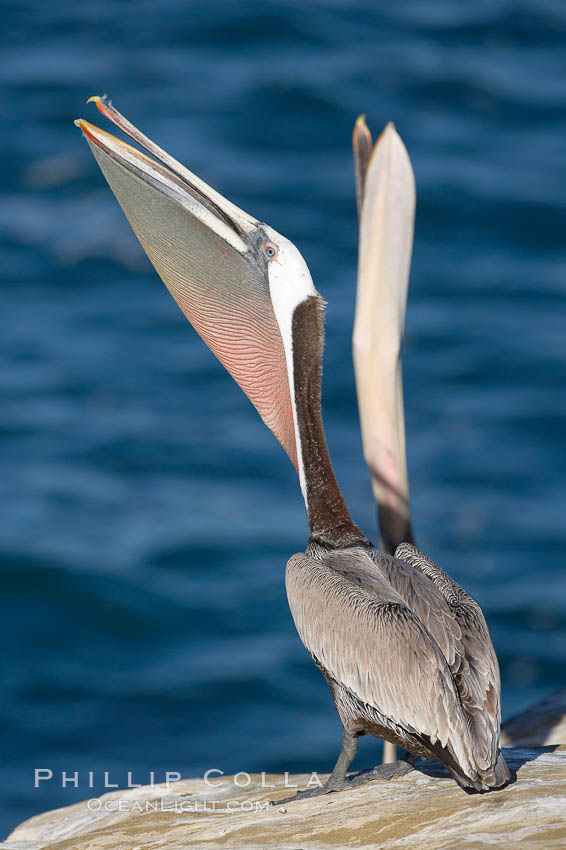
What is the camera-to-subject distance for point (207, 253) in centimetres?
429

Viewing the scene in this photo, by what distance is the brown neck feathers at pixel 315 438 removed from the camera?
423 centimetres

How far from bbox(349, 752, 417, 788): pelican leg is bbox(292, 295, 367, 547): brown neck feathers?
2.55ft

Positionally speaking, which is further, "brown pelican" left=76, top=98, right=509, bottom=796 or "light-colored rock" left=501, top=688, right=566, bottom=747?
"light-colored rock" left=501, top=688, right=566, bottom=747

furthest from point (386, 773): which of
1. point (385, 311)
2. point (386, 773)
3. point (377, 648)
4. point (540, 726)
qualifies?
point (385, 311)

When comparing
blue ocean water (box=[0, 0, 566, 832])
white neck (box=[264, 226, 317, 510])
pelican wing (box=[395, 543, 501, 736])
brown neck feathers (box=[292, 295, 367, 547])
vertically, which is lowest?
pelican wing (box=[395, 543, 501, 736])

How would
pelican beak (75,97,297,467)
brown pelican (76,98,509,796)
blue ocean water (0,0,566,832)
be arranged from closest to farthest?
brown pelican (76,98,509,796) < pelican beak (75,97,297,467) < blue ocean water (0,0,566,832)

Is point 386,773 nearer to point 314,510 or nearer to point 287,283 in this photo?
point 314,510

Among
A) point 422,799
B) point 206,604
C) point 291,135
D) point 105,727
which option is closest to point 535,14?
point 291,135

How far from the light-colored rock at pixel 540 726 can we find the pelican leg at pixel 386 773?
136 centimetres

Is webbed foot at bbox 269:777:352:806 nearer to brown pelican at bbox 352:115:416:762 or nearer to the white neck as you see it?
brown pelican at bbox 352:115:416:762

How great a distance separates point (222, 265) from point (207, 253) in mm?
69

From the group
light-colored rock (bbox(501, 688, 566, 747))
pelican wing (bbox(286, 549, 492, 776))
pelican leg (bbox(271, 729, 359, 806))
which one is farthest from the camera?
light-colored rock (bbox(501, 688, 566, 747))

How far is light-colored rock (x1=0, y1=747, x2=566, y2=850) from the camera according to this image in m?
3.44

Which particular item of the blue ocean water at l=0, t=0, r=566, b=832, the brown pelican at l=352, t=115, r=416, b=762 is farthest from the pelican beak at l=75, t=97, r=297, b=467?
the blue ocean water at l=0, t=0, r=566, b=832
